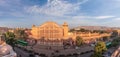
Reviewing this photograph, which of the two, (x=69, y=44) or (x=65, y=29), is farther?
(x=65, y=29)

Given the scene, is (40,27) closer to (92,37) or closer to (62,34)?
(62,34)

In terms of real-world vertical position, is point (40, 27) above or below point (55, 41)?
above

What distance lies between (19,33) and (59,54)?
2624 cm

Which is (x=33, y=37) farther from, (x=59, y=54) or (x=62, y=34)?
(x=59, y=54)

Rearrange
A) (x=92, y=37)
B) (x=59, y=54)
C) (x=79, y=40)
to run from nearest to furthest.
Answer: (x=59, y=54) → (x=79, y=40) → (x=92, y=37)

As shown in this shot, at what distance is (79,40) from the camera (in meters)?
42.2

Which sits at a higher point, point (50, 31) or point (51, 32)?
point (50, 31)

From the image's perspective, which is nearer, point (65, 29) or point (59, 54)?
point (59, 54)

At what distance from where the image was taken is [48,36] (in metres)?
47.8

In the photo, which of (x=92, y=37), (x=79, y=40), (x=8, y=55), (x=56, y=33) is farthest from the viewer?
(x=92, y=37)

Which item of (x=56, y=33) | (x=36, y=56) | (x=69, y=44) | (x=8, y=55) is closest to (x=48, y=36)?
(x=56, y=33)

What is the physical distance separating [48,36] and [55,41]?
4.27 metres

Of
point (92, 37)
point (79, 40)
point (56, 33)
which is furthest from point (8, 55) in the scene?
point (92, 37)

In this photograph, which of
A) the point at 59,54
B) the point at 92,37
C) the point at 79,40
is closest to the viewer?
the point at 59,54
